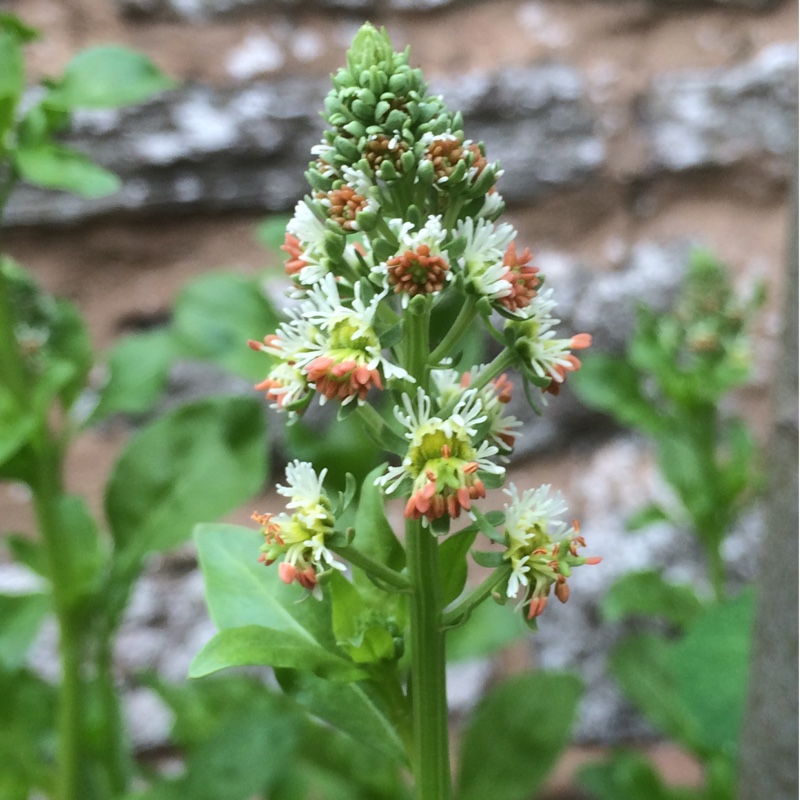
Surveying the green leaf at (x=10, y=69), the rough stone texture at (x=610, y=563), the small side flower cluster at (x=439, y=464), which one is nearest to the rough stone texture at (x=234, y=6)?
the green leaf at (x=10, y=69)

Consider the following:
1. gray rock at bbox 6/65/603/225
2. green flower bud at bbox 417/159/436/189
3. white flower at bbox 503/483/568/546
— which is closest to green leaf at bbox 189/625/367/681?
white flower at bbox 503/483/568/546

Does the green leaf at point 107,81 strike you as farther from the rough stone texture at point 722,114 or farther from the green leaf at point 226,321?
the rough stone texture at point 722,114

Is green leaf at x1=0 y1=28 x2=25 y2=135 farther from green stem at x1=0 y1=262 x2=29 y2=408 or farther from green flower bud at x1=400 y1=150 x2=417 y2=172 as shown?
green flower bud at x1=400 y1=150 x2=417 y2=172

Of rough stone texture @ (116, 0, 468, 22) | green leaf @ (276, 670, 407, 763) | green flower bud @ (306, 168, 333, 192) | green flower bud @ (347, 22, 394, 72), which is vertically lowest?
green leaf @ (276, 670, 407, 763)

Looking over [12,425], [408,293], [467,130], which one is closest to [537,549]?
[408,293]

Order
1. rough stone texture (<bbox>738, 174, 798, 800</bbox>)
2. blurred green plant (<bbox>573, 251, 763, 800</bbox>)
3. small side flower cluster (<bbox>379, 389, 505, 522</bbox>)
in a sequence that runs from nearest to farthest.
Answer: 1. small side flower cluster (<bbox>379, 389, 505, 522</bbox>)
2. rough stone texture (<bbox>738, 174, 798, 800</bbox>)
3. blurred green plant (<bbox>573, 251, 763, 800</bbox>)

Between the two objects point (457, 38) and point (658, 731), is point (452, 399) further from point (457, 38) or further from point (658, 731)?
point (658, 731)
